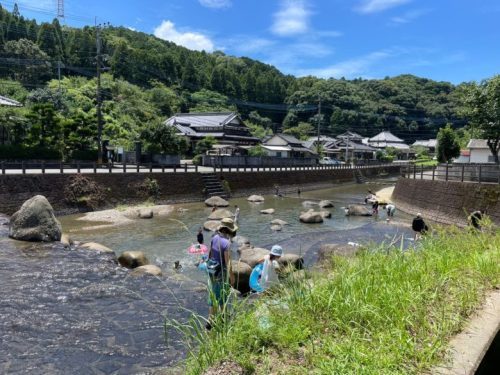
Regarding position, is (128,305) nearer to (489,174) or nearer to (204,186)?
(489,174)

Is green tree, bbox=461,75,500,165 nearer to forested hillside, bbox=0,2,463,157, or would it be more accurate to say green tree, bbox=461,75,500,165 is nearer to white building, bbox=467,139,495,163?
white building, bbox=467,139,495,163

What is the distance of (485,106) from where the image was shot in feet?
99.2

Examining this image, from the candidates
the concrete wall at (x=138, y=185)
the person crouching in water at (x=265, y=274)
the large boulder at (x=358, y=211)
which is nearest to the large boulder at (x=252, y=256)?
the person crouching in water at (x=265, y=274)

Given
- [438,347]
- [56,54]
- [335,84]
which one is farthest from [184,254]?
[335,84]

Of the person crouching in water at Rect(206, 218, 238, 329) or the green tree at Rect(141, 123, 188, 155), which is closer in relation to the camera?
the person crouching in water at Rect(206, 218, 238, 329)

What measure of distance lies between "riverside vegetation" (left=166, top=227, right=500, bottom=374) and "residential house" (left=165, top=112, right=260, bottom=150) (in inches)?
1936

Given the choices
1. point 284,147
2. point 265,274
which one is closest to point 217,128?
point 284,147

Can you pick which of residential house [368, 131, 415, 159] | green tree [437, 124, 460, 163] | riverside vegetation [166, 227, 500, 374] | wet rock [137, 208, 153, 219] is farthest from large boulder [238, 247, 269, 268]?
residential house [368, 131, 415, 159]

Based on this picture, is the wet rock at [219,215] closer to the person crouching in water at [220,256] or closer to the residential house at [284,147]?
the person crouching in water at [220,256]

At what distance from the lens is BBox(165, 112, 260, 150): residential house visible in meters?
56.2

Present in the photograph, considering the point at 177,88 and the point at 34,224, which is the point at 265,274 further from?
the point at 177,88

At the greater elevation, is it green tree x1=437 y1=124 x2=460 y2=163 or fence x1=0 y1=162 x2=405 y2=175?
green tree x1=437 y1=124 x2=460 y2=163

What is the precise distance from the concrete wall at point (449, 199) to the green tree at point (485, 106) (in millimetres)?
7561

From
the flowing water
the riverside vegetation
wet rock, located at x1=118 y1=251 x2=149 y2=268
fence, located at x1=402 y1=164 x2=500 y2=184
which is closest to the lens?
the riverside vegetation
